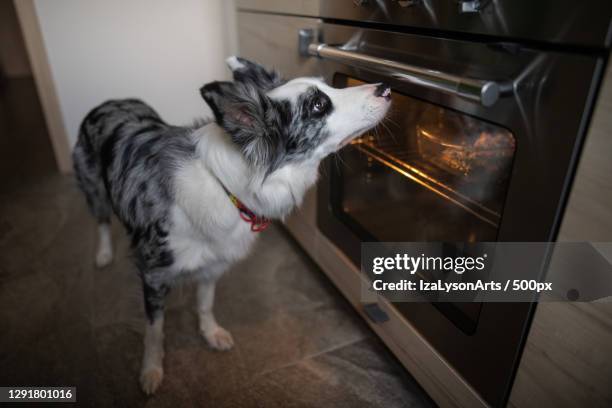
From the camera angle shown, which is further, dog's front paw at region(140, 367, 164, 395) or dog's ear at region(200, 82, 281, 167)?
dog's front paw at region(140, 367, 164, 395)

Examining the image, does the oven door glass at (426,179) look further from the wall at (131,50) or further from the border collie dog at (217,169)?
the wall at (131,50)

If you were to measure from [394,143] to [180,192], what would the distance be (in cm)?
67

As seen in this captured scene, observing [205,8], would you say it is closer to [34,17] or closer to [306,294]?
[34,17]

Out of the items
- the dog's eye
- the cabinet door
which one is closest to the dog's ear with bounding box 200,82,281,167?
the dog's eye

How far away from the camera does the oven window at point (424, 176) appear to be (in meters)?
0.99

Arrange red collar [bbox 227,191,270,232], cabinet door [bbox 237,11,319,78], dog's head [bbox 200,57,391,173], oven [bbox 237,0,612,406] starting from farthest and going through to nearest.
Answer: cabinet door [bbox 237,11,319,78]
red collar [bbox 227,191,270,232]
dog's head [bbox 200,57,391,173]
oven [bbox 237,0,612,406]

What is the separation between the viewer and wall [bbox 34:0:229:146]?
248cm

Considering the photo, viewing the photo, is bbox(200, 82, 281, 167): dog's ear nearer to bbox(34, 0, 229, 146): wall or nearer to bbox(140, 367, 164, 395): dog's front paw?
bbox(140, 367, 164, 395): dog's front paw

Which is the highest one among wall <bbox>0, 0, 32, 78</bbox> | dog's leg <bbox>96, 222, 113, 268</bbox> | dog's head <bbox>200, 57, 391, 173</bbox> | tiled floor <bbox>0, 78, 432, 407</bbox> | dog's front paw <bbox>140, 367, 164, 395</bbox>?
dog's head <bbox>200, 57, 391, 173</bbox>

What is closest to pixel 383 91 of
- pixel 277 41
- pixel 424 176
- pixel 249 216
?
pixel 424 176

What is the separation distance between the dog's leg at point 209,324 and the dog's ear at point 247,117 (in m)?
0.71

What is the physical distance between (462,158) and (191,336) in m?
1.18

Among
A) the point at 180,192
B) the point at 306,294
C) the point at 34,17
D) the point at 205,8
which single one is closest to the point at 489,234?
the point at 180,192

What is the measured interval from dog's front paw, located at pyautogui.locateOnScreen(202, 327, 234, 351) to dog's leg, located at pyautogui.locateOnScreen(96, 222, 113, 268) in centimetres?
73
